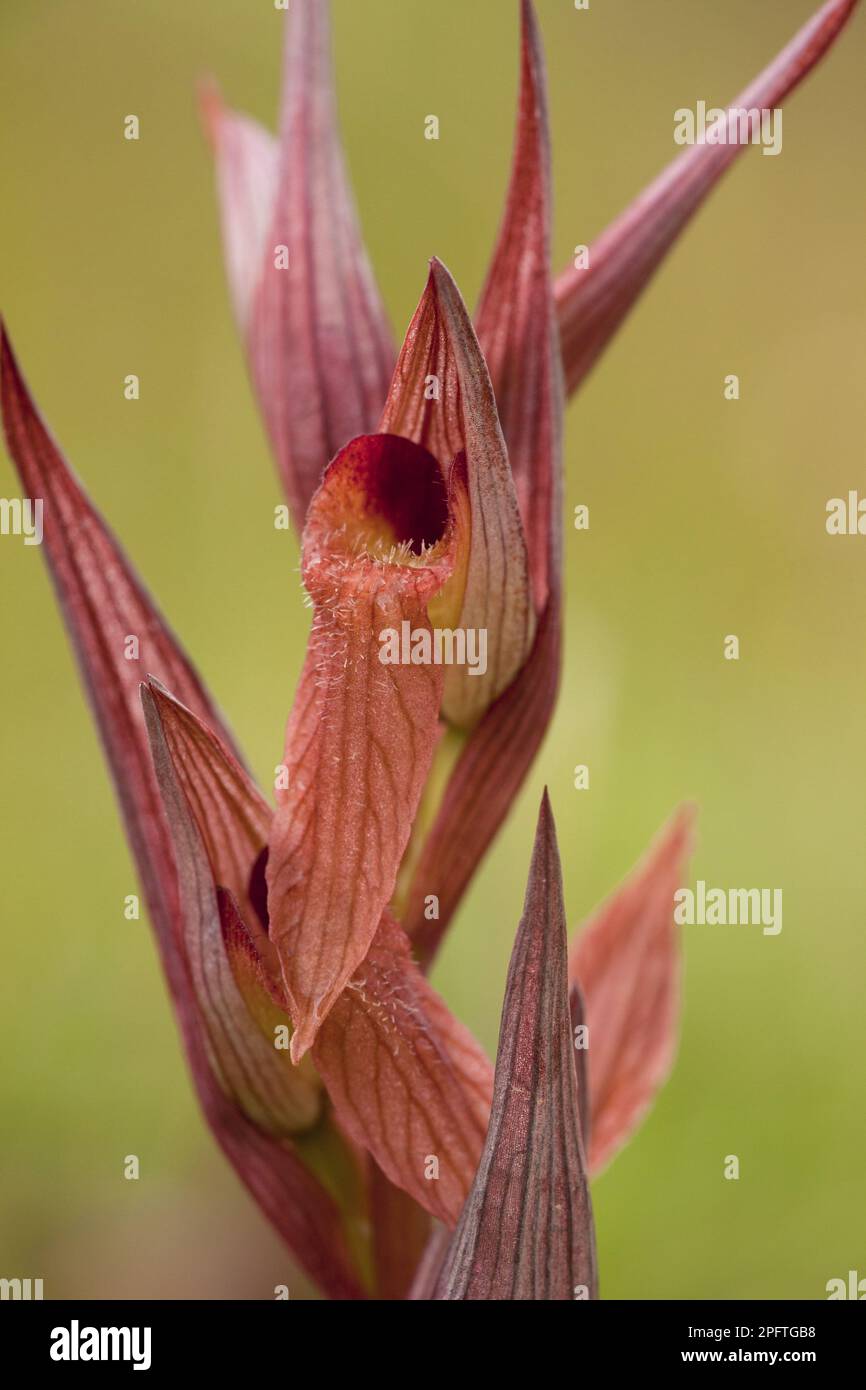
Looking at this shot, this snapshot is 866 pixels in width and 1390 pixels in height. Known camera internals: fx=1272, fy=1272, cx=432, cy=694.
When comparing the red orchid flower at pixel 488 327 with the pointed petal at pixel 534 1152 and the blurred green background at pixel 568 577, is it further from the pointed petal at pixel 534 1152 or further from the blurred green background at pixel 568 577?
the blurred green background at pixel 568 577

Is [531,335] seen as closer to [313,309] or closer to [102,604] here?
[313,309]

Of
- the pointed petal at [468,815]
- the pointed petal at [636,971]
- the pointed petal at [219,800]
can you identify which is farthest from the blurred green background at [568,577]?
the pointed petal at [219,800]

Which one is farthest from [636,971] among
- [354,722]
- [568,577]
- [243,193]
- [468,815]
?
[568,577]

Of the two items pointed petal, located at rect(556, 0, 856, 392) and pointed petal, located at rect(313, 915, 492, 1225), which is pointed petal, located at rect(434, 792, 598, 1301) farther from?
pointed petal, located at rect(556, 0, 856, 392)

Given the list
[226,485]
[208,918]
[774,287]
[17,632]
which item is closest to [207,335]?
Result: [226,485]

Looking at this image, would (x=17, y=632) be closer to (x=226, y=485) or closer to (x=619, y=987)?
(x=226, y=485)

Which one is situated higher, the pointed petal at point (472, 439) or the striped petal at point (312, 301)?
the striped petal at point (312, 301)
